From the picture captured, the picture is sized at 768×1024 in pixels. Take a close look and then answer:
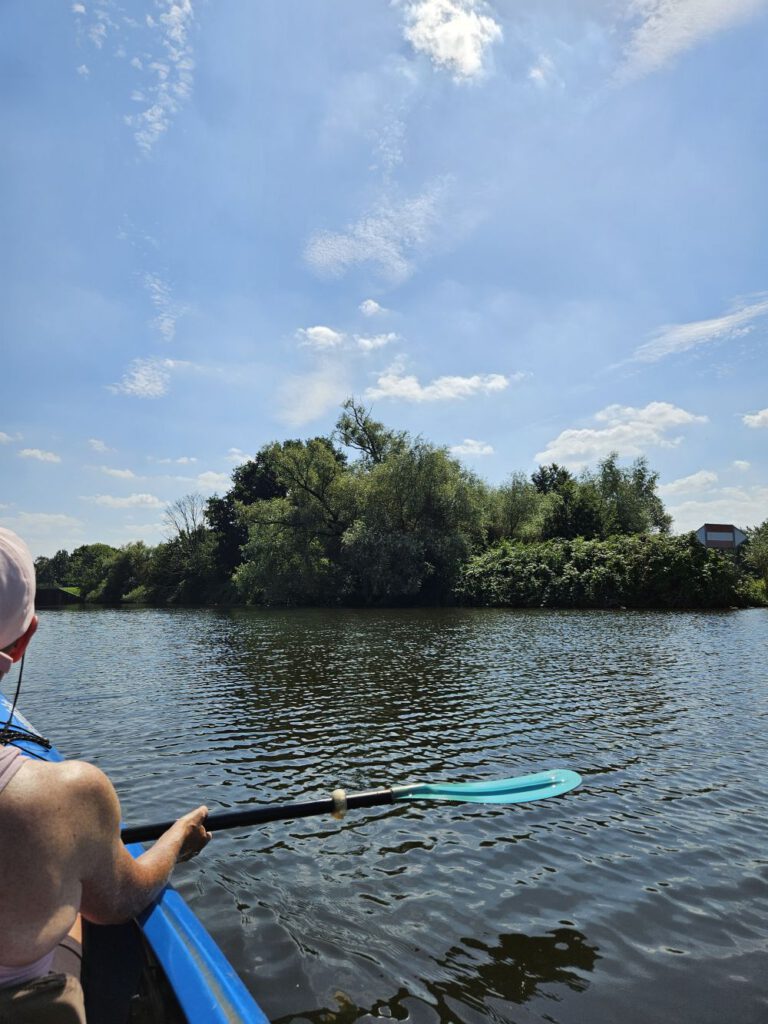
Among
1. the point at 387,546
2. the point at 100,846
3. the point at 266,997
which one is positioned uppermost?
the point at 387,546

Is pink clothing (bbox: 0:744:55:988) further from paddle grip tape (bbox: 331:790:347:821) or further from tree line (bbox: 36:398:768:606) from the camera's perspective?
tree line (bbox: 36:398:768:606)

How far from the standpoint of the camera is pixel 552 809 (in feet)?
22.5

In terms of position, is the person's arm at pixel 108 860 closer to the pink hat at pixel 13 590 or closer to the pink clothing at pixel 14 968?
the pink clothing at pixel 14 968

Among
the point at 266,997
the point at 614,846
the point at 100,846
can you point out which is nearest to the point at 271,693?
the point at 614,846

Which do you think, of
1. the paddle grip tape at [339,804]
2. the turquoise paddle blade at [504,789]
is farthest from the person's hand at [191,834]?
the turquoise paddle blade at [504,789]

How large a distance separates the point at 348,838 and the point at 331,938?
5.65 feet

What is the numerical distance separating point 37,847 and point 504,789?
13.6 feet

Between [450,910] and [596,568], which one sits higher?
[596,568]

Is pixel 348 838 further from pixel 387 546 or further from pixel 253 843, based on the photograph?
pixel 387 546

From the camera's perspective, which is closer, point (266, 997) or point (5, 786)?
point (5, 786)

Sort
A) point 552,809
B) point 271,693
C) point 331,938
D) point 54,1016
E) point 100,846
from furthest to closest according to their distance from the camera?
point 271,693
point 552,809
point 331,938
point 100,846
point 54,1016

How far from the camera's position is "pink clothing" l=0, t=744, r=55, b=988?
1931 mm

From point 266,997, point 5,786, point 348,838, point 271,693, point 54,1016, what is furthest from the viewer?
point 271,693

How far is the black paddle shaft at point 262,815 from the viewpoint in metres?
3.73
